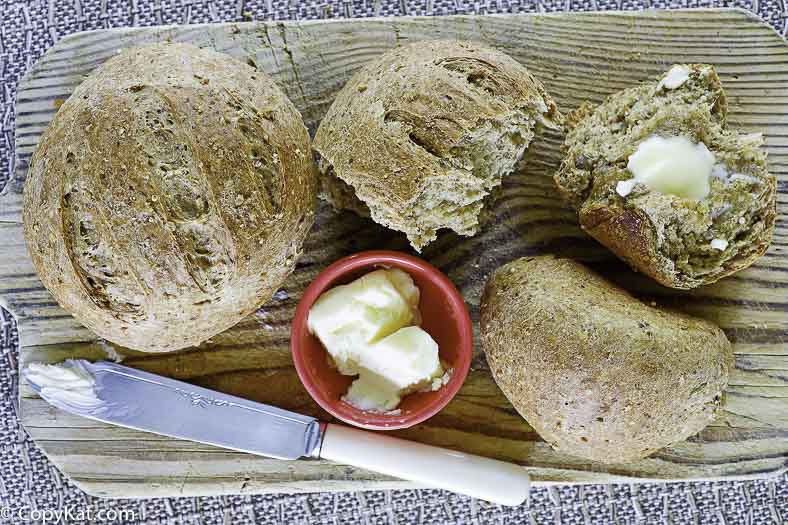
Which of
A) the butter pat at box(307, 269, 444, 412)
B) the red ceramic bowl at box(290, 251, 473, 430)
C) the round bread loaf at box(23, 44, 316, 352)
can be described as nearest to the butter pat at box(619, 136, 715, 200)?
the red ceramic bowl at box(290, 251, 473, 430)

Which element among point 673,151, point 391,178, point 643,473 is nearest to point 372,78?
point 391,178

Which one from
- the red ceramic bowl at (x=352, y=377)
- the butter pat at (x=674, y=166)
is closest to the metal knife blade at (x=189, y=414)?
the red ceramic bowl at (x=352, y=377)

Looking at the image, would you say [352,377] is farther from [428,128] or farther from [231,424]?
[428,128]

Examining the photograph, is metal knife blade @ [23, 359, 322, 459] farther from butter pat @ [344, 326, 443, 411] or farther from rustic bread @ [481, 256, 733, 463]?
rustic bread @ [481, 256, 733, 463]

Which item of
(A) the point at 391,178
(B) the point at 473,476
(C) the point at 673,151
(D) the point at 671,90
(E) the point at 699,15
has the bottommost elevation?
(B) the point at 473,476

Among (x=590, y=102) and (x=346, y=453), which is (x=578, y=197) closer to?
(x=590, y=102)

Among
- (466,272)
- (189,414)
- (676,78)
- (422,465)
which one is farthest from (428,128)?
(189,414)

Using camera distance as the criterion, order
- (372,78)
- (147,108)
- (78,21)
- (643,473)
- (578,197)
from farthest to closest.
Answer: (78,21)
(643,473)
(578,197)
(372,78)
(147,108)
